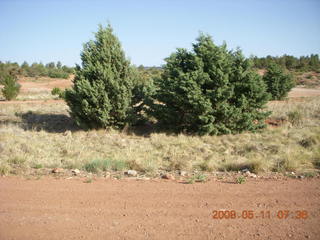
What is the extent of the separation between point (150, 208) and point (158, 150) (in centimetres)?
558

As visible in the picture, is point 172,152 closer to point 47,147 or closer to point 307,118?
point 47,147

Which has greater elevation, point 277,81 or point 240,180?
point 277,81

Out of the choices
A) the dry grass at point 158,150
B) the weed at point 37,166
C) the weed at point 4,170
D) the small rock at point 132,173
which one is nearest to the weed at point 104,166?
the dry grass at point 158,150

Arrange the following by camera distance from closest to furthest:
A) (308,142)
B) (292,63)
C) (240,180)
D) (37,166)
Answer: (240,180) → (37,166) → (308,142) → (292,63)

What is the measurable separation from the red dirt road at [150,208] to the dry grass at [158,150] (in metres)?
1.19

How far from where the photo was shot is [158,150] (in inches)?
383

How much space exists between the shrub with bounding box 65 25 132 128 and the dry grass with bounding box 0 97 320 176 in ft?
2.80

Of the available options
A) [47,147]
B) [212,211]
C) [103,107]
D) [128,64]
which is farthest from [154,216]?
[128,64]

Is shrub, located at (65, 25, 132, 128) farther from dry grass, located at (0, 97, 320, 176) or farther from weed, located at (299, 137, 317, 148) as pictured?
weed, located at (299, 137, 317, 148)

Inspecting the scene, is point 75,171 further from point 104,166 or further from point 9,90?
point 9,90

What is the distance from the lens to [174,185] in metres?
5.21

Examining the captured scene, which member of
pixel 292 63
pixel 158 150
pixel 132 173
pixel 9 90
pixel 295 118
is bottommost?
pixel 158 150

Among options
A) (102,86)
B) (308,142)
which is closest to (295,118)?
(308,142)

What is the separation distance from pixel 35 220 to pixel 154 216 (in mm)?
1823
